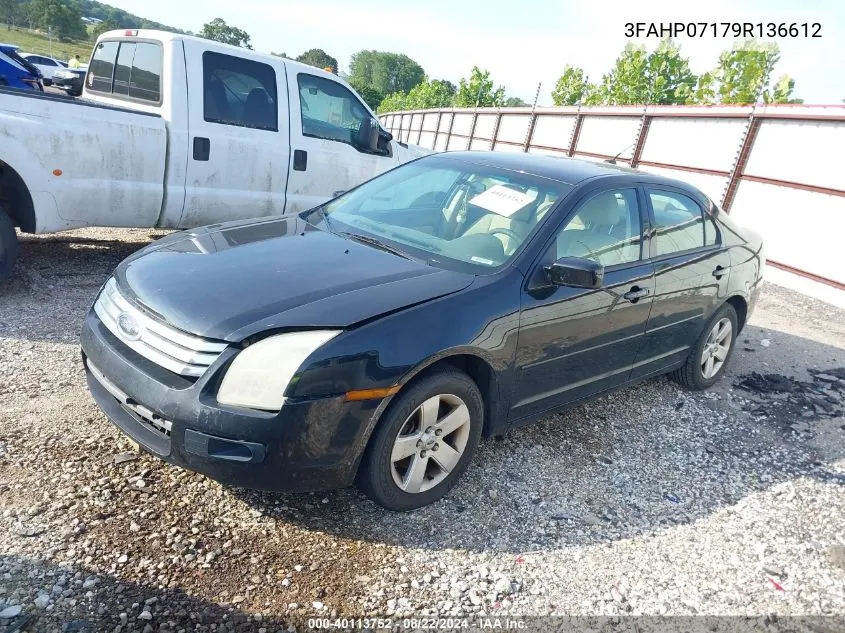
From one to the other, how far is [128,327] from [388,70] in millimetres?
116646

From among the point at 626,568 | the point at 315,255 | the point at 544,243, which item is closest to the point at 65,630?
the point at 315,255

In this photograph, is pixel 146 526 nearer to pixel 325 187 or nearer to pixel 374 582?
pixel 374 582

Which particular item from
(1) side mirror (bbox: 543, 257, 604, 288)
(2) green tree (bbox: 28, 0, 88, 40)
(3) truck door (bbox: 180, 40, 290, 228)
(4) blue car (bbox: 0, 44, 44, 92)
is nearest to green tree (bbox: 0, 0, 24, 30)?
(2) green tree (bbox: 28, 0, 88, 40)

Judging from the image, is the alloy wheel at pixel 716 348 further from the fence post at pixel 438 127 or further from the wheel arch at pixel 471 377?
the fence post at pixel 438 127

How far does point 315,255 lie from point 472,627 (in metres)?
1.87

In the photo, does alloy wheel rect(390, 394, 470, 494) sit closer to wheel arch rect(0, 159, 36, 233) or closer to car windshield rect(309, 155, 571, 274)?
car windshield rect(309, 155, 571, 274)

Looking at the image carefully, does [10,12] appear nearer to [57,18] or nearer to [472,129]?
[57,18]

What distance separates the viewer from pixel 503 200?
3572 mm

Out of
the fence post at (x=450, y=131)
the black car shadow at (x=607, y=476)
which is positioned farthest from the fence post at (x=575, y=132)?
the black car shadow at (x=607, y=476)

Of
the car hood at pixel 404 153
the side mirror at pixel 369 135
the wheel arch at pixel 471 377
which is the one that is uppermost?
the side mirror at pixel 369 135

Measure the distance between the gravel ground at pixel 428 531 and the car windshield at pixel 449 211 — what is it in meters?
1.22

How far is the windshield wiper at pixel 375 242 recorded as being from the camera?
10.7ft

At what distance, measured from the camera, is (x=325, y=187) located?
21.4ft

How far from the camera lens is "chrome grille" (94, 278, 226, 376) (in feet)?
8.06
